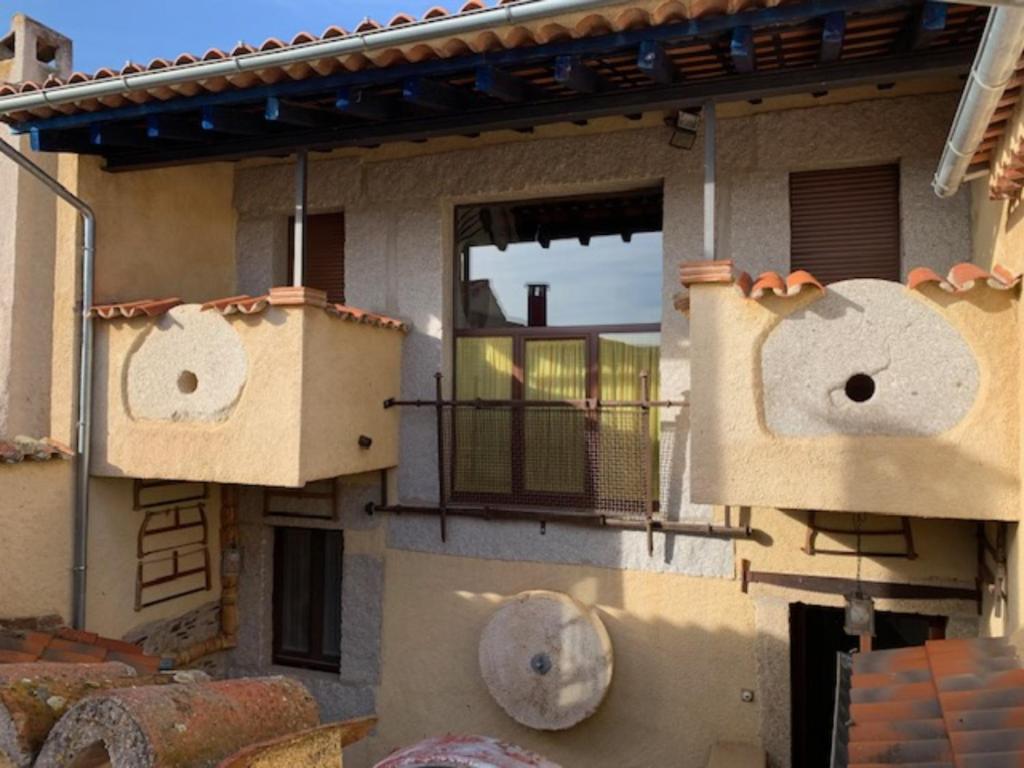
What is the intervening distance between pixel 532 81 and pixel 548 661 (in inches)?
172

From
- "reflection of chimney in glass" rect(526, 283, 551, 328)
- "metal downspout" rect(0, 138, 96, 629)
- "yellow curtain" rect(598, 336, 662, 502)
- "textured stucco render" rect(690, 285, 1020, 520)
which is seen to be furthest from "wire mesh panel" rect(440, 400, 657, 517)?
"metal downspout" rect(0, 138, 96, 629)

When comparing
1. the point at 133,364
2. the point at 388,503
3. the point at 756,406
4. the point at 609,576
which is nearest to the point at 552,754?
the point at 609,576

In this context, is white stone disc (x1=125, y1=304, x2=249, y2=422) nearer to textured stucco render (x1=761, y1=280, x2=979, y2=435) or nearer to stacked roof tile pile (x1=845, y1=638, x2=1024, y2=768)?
textured stucco render (x1=761, y1=280, x2=979, y2=435)

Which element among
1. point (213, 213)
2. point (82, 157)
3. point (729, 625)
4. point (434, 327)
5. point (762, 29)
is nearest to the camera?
point (762, 29)

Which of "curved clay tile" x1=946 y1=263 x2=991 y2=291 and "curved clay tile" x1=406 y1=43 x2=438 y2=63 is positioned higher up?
"curved clay tile" x1=406 y1=43 x2=438 y2=63

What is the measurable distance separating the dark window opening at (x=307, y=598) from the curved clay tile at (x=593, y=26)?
4.97 metres

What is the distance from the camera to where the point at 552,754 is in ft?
20.1

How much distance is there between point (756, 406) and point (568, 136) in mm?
3119

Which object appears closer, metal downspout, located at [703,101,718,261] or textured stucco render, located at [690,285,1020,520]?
textured stucco render, located at [690,285,1020,520]

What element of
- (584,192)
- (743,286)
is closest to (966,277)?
(743,286)

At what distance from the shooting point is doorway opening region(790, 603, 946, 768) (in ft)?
19.2

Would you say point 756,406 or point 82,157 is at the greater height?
point 82,157

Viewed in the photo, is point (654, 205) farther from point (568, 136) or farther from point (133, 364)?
point (133, 364)

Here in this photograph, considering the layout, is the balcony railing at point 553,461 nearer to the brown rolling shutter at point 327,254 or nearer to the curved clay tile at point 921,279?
the brown rolling shutter at point 327,254
